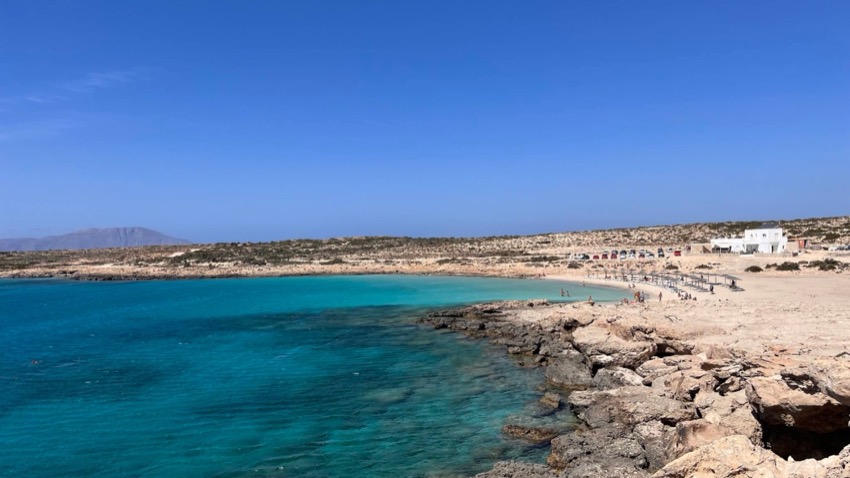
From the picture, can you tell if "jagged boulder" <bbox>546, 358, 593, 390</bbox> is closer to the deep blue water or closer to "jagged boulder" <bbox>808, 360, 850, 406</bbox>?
the deep blue water

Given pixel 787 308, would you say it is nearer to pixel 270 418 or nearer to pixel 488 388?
pixel 488 388

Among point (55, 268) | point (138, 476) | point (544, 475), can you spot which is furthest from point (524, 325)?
point (55, 268)

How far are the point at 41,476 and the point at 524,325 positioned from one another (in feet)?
69.0

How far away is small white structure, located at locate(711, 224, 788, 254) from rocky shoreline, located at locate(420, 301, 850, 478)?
44.7m

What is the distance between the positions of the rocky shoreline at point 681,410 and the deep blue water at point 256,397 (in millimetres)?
1294

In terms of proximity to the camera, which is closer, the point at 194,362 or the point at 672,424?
the point at 672,424

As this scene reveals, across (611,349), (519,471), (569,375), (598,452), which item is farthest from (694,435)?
(611,349)

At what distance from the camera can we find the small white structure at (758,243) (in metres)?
56.5

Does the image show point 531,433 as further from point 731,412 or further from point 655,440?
point 731,412

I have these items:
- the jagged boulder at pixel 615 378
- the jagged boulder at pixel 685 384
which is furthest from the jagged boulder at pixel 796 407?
the jagged boulder at pixel 615 378

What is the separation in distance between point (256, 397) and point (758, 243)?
5871 centimetres

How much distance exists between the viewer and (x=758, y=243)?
57719mm

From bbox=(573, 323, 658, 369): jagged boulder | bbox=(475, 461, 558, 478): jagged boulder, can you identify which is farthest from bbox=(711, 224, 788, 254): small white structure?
bbox=(475, 461, 558, 478): jagged boulder

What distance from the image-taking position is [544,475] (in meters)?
10.0
